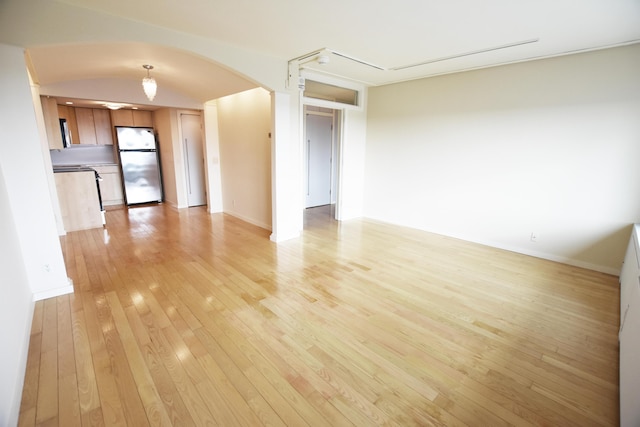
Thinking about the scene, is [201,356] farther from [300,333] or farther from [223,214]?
[223,214]

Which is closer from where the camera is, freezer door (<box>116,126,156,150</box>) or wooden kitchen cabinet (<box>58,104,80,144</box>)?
wooden kitchen cabinet (<box>58,104,80,144</box>)

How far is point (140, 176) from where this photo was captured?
6.95 metres

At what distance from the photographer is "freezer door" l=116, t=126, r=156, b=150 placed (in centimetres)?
664

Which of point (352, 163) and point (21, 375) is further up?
point (352, 163)

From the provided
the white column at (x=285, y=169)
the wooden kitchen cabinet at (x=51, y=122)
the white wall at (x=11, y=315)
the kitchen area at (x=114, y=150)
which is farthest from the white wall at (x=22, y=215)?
the kitchen area at (x=114, y=150)

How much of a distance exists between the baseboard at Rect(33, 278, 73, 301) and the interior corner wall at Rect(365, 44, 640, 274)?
495cm

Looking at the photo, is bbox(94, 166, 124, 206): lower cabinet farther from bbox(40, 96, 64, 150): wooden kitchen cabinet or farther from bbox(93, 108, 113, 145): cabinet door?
bbox(40, 96, 64, 150): wooden kitchen cabinet

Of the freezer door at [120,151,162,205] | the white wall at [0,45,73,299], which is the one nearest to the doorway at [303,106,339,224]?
the freezer door at [120,151,162,205]

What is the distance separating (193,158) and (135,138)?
1.39 m

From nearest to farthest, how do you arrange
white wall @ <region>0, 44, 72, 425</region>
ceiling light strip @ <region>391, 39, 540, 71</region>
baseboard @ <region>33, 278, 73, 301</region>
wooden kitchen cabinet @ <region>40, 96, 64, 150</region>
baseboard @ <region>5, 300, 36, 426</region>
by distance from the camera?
baseboard @ <region>5, 300, 36, 426</region>, white wall @ <region>0, 44, 72, 425</region>, baseboard @ <region>33, 278, 73, 301</region>, ceiling light strip @ <region>391, 39, 540, 71</region>, wooden kitchen cabinet @ <region>40, 96, 64, 150</region>

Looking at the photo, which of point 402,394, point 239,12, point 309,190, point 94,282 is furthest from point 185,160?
point 402,394

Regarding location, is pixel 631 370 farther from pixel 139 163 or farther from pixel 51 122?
pixel 139 163

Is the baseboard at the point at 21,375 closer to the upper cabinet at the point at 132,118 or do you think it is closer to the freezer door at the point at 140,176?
the freezer door at the point at 140,176

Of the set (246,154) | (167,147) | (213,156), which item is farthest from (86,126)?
(246,154)
